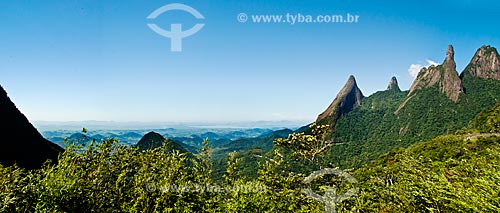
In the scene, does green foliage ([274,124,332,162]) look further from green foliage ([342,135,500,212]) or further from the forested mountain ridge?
the forested mountain ridge

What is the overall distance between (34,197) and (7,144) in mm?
73304

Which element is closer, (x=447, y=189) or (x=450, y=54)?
(x=447, y=189)

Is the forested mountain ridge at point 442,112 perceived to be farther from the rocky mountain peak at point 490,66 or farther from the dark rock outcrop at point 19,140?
the dark rock outcrop at point 19,140

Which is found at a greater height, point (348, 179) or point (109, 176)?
point (109, 176)

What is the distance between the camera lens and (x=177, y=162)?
9734 mm

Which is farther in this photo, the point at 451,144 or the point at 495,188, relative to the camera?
the point at 451,144

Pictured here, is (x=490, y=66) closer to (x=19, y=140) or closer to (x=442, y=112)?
(x=442, y=112)

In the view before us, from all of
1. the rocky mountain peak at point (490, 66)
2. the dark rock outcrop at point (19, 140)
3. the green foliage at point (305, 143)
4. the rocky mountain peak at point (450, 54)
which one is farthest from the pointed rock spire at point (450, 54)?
the green foliage at point (305, 143)

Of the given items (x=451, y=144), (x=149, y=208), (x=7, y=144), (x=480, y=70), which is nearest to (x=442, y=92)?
(x=480, y=70)

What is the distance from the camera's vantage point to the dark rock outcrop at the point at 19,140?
63550 mm

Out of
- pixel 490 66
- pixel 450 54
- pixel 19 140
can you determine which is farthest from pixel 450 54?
pixel 19 140

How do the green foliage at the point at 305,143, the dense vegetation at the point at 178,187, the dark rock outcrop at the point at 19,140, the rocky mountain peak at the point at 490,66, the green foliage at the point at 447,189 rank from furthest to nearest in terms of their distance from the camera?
the rocky mountain peak at the point at 490,66, the dark rock outcrop at the point at 19,140, the green foliage at the point at 305,143, the green foliage at the point at 447,189, the dense vegetation at the point at 178,187

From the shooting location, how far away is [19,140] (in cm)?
7181

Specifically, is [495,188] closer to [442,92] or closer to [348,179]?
[348,179]
